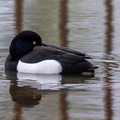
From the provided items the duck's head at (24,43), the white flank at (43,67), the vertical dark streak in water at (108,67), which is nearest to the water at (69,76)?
the vertical dark streak in water at (108,67)

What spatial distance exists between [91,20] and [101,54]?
3.55 metres

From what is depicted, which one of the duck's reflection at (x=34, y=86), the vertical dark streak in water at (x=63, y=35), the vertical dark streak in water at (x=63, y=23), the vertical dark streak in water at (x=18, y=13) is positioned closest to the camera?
the vertical dark streak in water at (x=63, y=35)

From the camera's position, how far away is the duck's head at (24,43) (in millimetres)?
10203

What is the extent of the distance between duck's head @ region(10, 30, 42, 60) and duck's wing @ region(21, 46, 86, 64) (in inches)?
8.9

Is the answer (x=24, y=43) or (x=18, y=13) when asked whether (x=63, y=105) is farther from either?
(x=18, y=13)

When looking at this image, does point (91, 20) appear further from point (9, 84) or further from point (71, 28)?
point (9, 84)

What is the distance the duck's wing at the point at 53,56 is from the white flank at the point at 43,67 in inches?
2.7

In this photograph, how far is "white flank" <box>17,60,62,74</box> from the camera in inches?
387

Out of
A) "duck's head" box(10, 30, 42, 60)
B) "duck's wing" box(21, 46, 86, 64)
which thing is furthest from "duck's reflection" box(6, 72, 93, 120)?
"duck's head" box(10, 30, 42, 60)

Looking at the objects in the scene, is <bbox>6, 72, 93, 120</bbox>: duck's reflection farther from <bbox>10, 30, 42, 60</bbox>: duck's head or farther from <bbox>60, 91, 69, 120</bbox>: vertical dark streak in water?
<bbox>10, 30, 42, 60</bbox>: duck's head

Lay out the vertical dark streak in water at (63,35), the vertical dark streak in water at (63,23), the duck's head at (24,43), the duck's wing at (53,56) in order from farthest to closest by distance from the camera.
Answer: the vertical dark streak in water at (63,23) → the duck's head at (24,43) → the duck's wing at (53,56) → the vertical dark streak in water at (63,35)

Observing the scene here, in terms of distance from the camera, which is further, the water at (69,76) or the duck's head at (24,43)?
the duck's head at (24,43)

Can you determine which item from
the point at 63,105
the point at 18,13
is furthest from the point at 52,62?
the point at 18,13

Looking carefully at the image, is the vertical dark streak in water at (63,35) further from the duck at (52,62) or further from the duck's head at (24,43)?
the duck's head at (24,43)
